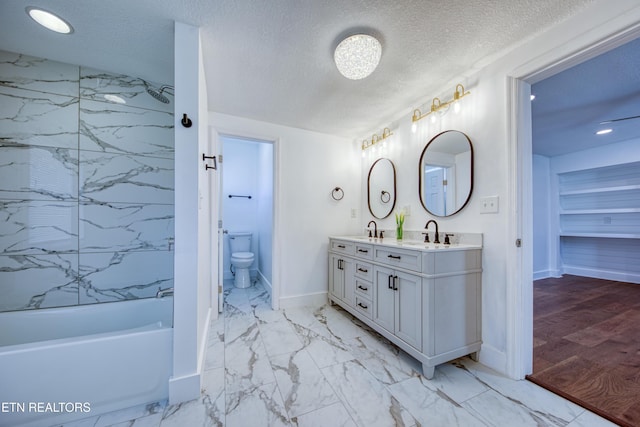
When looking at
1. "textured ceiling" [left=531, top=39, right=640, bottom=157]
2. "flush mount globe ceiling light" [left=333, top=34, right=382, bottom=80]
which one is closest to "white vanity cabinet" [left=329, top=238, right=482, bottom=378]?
"flush mount globe ceiling light" [left=333, top=34, right=382, bottom=80]

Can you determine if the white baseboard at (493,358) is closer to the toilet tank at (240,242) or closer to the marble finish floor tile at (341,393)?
the marble finish floor tile at (341,393)

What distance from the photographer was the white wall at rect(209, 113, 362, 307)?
105 inches

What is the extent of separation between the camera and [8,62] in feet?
5.35

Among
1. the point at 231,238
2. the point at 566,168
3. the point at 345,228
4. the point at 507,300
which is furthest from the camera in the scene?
the point at 566,168

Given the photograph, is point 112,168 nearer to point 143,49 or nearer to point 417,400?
point 143,49

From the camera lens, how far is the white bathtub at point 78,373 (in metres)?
1.13

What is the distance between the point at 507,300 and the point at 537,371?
53 cm

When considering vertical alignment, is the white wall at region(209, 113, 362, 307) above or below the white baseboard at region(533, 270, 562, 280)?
above

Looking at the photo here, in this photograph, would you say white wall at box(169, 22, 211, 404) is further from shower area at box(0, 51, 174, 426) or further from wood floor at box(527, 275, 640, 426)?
wood floor at box(527, 275, 640, 426)

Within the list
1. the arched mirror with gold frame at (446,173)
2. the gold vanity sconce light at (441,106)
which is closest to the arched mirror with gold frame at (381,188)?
the arched mirror with gold frame at (446,173)

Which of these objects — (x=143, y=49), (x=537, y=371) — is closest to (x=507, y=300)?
(x=537, y=371)

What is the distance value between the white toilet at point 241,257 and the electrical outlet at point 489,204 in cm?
288
